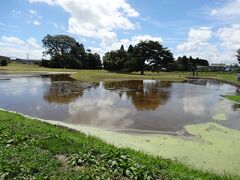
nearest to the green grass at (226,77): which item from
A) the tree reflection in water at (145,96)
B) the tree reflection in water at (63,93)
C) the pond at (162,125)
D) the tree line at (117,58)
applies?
the tree line at (117,58)

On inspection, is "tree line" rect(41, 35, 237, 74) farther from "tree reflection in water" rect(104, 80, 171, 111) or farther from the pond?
the pond

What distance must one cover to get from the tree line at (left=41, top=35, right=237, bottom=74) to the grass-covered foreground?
53.5 meters

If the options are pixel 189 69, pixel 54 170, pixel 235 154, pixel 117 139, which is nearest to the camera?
pixel 54 170

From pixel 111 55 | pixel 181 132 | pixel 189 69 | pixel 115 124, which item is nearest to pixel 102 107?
pixel 115 124

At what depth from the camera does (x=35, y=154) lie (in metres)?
6.30

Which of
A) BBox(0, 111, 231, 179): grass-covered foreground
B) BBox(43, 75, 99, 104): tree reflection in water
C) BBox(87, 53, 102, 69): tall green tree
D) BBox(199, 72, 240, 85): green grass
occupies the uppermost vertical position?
BBox(87, 53, 102, 69): tall green tree

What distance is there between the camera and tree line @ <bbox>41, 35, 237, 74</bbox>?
60.5 metres

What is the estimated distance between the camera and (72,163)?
5.96m

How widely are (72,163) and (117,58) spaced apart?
6184 cm

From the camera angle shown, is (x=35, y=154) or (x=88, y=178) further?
(x=35, y=154)

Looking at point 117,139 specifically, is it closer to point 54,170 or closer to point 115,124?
point 115,124

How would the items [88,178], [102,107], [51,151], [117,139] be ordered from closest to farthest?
[88,178] < [51,151] < [117,139] < [102,107]

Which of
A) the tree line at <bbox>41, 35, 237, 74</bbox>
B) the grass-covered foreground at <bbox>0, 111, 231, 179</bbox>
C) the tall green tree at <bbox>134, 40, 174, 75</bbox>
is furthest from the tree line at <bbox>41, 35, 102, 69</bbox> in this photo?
the grass-covered foreground at <bbox>0, 111, 231, 179</bbox>

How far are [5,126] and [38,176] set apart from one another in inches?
161
